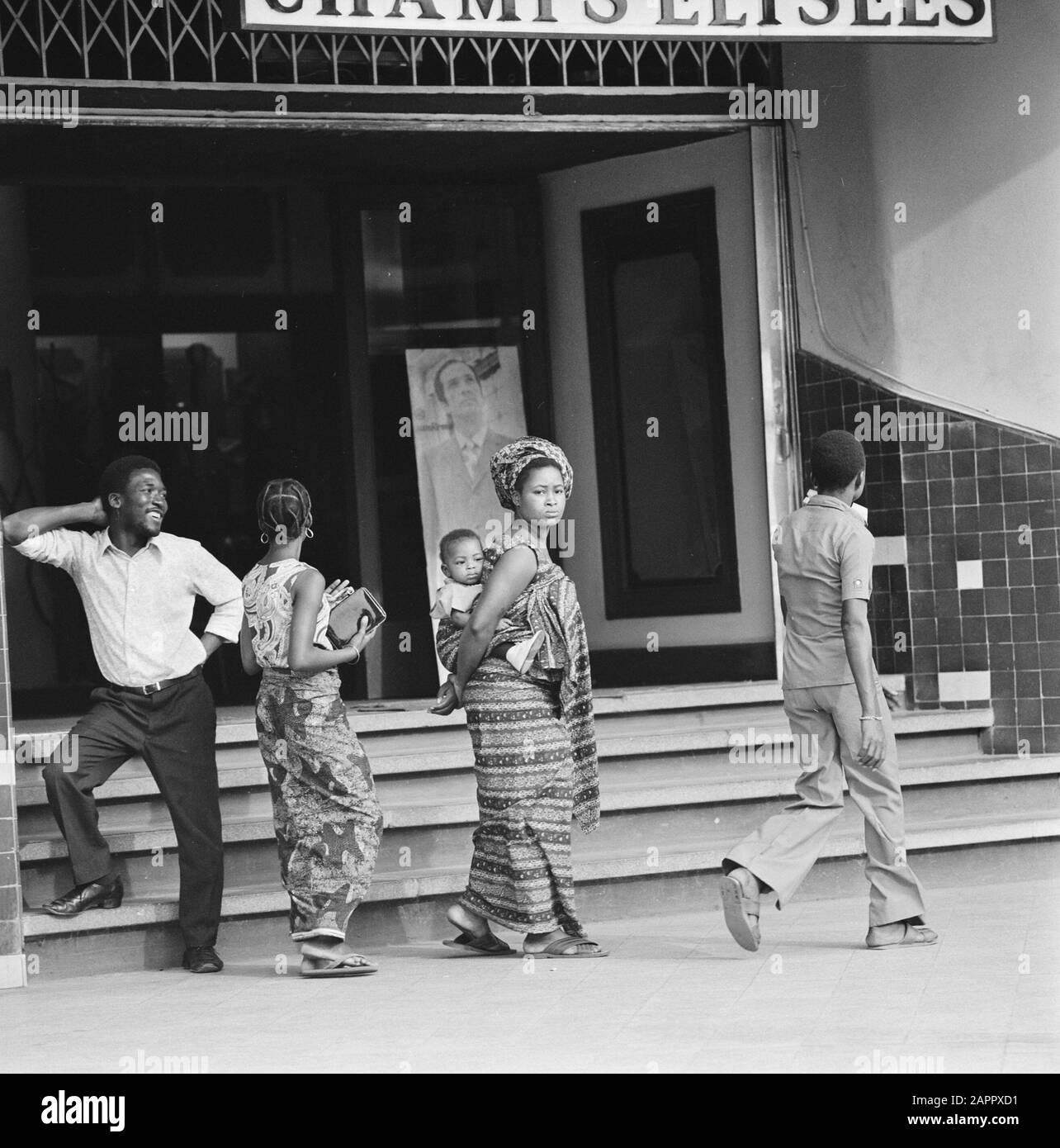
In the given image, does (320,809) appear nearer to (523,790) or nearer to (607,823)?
(523,790)

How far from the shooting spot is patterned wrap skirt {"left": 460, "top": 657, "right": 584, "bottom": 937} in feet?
20.0

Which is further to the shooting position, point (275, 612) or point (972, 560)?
point (972, 560)

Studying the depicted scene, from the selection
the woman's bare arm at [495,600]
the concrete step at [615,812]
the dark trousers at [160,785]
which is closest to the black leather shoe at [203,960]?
the dark trousers at [160,785]

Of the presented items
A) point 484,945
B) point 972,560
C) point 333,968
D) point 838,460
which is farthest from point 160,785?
point 972,560

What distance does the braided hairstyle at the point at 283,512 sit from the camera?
6.14 m

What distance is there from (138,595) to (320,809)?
1.05 metres

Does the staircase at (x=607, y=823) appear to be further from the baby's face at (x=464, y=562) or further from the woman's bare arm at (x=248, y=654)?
the baby's face at (x=464, y=562)

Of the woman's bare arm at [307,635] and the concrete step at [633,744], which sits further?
the concrete step at [633,744]

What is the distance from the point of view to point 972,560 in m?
8.48

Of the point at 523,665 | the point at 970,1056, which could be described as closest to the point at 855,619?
the point at 523,665

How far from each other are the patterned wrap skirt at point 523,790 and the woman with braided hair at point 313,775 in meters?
0.41

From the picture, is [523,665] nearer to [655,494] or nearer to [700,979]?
[700,979]

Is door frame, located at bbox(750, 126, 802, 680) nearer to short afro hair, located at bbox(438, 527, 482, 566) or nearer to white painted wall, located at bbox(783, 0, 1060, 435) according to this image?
white painted wall, located at bbox(783, 0, 1060, 435)
